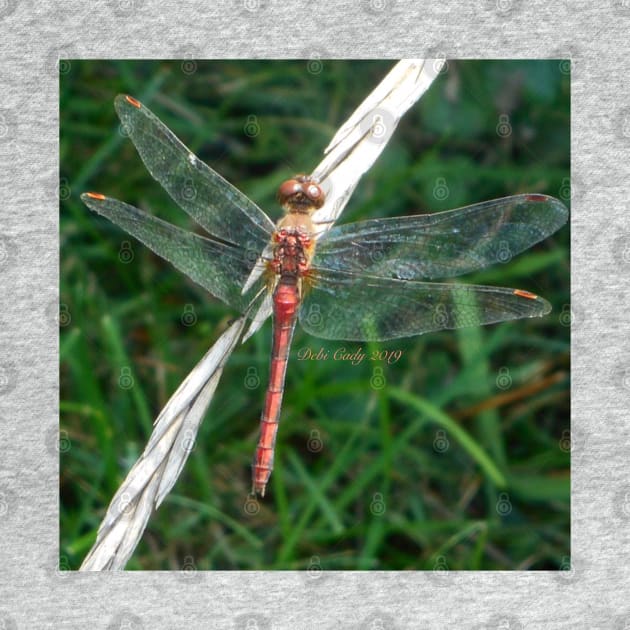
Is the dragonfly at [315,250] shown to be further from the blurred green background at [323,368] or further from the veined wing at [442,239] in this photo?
the blurred green background at [323,368]

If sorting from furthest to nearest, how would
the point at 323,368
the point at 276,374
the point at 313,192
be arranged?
the point at 323,368
the point at 276,374
the point at 313,192

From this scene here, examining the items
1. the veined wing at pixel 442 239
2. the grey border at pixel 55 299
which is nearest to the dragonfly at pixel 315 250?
the veined wing at pixel 442 239

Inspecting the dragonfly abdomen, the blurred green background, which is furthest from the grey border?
the dragonfly abdomen

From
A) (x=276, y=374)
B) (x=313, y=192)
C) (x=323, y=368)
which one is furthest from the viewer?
(x=323, y=368)

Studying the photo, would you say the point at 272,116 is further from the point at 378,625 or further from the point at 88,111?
the point at 378,625

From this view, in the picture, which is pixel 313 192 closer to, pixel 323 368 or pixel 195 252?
pixel 195 252

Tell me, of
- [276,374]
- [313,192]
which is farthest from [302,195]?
[276,374]

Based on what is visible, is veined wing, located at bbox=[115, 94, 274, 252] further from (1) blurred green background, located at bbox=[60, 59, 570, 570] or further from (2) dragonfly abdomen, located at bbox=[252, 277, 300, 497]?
(1) blurred green background, located at bbox=[60, 59, 570, 570]
